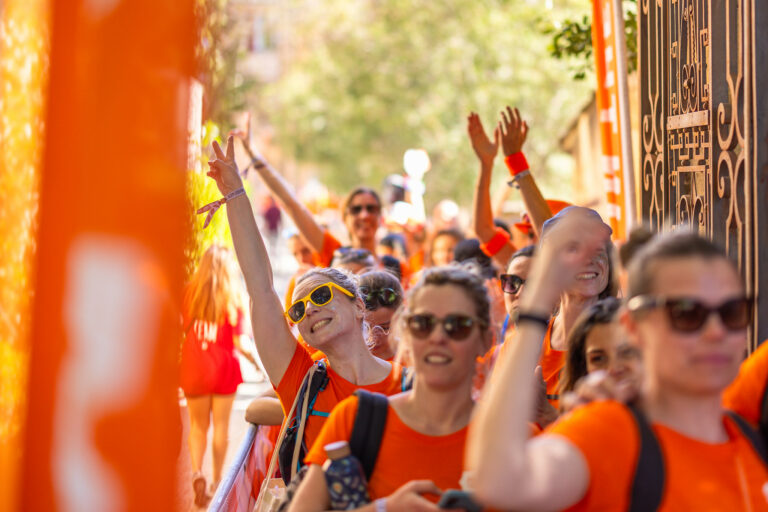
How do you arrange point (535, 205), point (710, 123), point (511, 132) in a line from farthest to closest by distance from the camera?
point (511, 132) < point (535, 205) < point (710, 123)

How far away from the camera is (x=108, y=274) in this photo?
8.59 ft

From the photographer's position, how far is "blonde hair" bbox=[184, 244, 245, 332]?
7.94 meters

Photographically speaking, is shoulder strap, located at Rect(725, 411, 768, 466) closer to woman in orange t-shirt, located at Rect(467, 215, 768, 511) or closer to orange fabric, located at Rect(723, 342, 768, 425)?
woman in orange t-shirt, located at Rect(467, 215, 768, 511)

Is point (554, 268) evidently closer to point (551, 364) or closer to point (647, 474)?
point (647, 474)

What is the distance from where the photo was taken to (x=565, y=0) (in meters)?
16.7

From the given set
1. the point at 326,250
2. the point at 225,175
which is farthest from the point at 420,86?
the point at 225,175

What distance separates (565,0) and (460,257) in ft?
34.1

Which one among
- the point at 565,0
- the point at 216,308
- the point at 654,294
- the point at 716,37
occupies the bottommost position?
the point at 216,308

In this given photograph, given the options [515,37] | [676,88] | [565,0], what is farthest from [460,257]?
[515,37]

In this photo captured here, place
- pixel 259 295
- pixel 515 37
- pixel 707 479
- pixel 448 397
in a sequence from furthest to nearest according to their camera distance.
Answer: pixel 515 37 → pixel 259 295 → pixel 448 397 → pixel 707 479

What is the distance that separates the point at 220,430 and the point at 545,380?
411cm

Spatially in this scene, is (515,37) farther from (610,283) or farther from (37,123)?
(37,123)

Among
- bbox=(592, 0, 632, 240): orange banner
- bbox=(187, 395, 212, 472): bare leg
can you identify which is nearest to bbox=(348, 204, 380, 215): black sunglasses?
bbox=(187, 395, 212, 472): bare leg

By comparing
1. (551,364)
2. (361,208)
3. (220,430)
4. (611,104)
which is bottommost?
(220,430)
